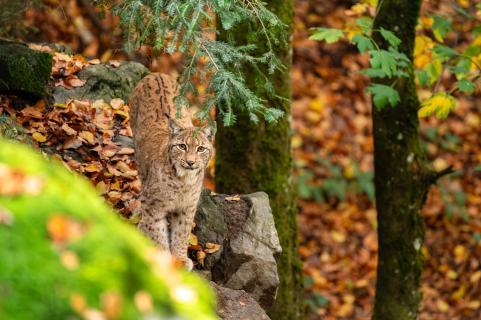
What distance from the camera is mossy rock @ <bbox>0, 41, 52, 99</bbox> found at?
7.89 m

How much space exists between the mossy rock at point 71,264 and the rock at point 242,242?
4.04 meters

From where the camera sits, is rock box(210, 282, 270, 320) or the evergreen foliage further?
rock box(210, 282, 270, 320)

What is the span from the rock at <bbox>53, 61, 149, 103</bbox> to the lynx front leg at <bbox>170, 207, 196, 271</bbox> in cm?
255

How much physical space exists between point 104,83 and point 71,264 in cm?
636

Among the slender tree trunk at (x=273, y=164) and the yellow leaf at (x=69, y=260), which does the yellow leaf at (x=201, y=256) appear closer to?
the slender tree trunk at (x=273, y=164)

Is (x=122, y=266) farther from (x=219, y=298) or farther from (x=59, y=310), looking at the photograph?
(x=219, y=298)

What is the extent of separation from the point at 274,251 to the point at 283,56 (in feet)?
8.66

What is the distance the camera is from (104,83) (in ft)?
28.7

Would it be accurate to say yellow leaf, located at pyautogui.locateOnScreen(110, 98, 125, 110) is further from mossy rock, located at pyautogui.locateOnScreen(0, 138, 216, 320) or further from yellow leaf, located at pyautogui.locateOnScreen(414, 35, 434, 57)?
mossy rock, located at pyautogui.locateOnScreen(0, 138, 216, 320)

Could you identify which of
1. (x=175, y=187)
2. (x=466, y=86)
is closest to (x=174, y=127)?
(x=175, y=187)

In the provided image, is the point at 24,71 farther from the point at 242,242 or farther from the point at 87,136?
the point at 242,242

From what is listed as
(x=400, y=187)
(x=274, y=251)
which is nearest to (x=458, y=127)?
(x=400, y=187)

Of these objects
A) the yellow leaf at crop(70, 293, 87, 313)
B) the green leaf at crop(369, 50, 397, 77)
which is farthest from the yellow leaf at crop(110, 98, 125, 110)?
the yellow leaf at crop(70, 293, 87, 313)

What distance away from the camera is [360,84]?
1703 centimetres
